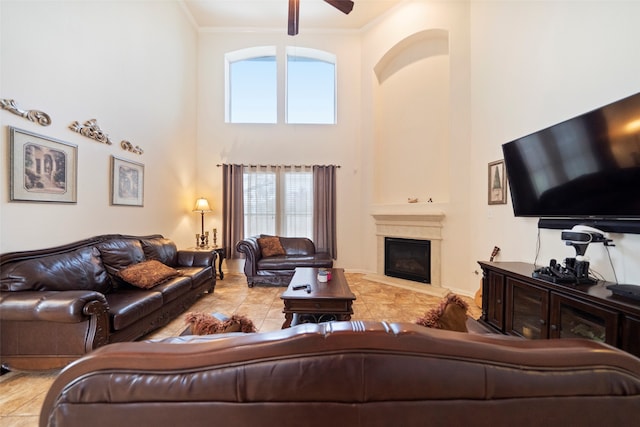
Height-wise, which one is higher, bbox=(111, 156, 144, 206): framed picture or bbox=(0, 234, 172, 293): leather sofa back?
bbox=(111, 156, 144, 206): framed picture

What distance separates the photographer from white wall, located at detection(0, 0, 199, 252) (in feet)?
6.97

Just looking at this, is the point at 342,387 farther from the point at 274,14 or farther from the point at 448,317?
the point at 274,14

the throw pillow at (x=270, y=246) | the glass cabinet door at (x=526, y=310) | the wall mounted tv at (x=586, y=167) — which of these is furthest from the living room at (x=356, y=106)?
the throw pillow at (x=270, y=246)

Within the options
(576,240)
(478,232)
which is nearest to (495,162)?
(478,232)

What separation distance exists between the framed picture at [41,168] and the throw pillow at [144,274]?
86 cm

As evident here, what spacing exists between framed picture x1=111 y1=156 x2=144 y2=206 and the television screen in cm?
438

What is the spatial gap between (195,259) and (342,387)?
374 centimetres

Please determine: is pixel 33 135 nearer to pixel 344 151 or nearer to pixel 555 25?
pixel 344 151

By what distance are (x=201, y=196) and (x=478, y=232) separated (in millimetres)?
4894

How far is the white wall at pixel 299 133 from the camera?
5.29m

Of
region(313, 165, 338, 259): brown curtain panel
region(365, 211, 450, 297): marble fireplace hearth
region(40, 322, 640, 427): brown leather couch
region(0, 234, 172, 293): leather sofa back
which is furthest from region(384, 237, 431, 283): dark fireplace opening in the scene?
region(40, 322, 640, 427): brown leather couch

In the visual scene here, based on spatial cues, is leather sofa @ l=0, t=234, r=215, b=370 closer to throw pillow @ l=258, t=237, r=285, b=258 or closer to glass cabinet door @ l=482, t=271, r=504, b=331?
throw pillow @ l=258, t=237, r=285, b=258

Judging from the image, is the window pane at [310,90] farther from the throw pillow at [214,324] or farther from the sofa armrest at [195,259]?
the throw pillow at [214,324]

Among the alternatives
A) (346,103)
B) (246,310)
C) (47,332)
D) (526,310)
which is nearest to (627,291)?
(526,310)
